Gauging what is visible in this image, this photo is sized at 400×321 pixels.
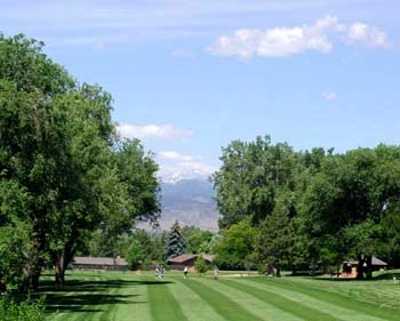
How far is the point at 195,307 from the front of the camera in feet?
159

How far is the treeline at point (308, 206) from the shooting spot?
91688mm

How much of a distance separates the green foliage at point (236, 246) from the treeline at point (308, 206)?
0.16 m

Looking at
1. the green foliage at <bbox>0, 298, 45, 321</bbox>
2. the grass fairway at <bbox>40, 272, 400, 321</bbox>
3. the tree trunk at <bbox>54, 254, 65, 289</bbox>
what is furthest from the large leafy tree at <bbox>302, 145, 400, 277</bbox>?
the green foliage at <bbox>0, 298, 45, 321</bbox>

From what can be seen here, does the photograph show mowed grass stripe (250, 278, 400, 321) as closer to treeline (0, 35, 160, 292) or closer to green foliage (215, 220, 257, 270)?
treeline (0, 35, 160, 292)

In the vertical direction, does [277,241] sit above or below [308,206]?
below

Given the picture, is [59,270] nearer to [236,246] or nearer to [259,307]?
[259,307]

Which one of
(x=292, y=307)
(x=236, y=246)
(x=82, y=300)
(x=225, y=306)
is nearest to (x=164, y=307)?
(x=225, y=306)

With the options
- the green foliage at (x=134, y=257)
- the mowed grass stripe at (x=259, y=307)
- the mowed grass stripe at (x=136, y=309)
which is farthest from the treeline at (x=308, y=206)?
the green foliage at (x=134, y=257)

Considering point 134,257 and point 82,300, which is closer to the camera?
point 82,300

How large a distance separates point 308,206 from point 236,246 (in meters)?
44.0

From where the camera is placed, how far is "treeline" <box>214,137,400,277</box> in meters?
91.7

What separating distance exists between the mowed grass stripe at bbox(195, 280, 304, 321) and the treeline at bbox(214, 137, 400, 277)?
30.1m

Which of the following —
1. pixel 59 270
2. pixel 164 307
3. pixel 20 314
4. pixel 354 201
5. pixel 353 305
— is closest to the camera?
pixel 20 314

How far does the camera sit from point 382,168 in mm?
92062
